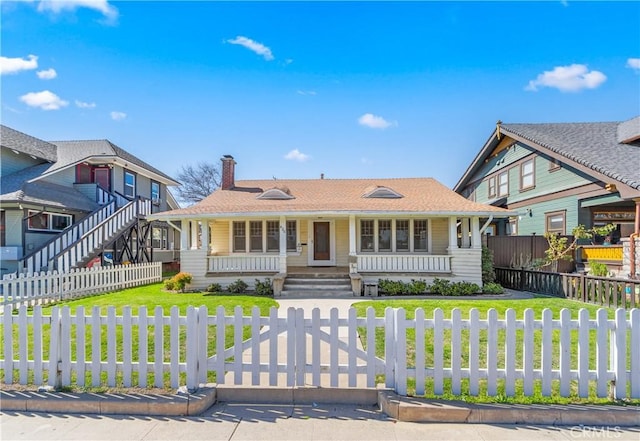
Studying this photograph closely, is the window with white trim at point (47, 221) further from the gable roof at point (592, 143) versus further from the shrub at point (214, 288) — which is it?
the gable roof at point (592, 143)

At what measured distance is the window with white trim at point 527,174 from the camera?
16.4 meters

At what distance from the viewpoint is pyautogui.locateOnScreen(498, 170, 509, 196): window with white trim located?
18875 millimetres

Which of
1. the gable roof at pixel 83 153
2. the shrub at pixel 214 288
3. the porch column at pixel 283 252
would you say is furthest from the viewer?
the gable roof at pixel 83 153

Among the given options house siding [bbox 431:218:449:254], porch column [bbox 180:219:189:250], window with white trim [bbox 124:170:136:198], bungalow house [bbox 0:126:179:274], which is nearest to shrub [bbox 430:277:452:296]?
house siding [bbox 431:218:449:254]

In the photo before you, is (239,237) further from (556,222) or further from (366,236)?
(556,222)

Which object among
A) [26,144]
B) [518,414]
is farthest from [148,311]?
[26,144]

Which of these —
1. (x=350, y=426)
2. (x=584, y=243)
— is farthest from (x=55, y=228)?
(x=584, y=243)

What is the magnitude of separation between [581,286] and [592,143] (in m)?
9.09

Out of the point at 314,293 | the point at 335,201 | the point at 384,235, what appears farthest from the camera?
the point at 384,235

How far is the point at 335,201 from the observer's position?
13562mm

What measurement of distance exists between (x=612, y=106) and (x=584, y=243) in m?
11.1

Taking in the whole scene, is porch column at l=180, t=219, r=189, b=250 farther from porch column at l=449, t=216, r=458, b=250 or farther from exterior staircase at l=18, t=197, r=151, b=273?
Answer: porch column at l=449, t=216, r=458, b=250

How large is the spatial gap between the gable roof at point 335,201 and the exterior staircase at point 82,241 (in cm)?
408

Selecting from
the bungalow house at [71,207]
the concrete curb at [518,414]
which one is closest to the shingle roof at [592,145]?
the concrete curb at [518,414]
